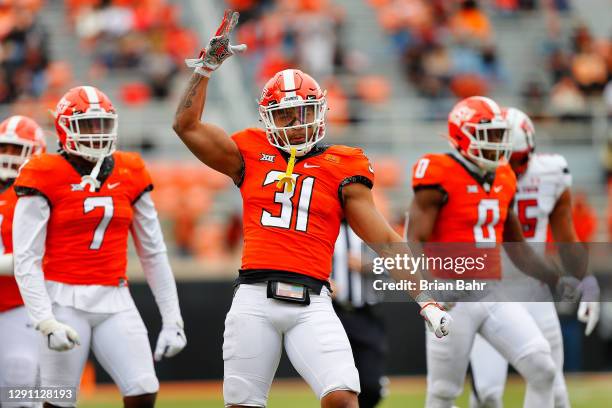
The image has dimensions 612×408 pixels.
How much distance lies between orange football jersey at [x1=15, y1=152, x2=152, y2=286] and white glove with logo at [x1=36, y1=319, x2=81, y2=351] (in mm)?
376

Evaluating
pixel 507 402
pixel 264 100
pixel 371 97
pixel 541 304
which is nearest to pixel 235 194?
pixel 371 97

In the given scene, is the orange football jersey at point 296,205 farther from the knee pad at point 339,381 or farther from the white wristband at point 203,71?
the knee pad at point 339,381

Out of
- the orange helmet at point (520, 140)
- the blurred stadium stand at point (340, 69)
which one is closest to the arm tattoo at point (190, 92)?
the orange helmet at point (520, 140)

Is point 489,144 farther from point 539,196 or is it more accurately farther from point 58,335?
point 58,335

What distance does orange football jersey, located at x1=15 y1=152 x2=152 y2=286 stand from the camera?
6.09 meters

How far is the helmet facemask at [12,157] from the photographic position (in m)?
6.91

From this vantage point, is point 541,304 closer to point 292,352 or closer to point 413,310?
point 292,352

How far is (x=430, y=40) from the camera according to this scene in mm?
17000

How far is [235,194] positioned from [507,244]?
26.4 ft

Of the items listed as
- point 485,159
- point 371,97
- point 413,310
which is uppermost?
point 371,97

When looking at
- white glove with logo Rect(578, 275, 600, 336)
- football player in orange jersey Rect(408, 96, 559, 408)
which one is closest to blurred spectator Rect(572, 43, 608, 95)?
white glove with logo Rect(578, 275, 600, 336)

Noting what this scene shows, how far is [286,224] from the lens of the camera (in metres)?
5.60

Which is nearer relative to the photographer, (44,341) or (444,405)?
(44,341)

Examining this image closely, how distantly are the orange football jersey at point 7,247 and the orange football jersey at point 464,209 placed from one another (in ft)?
7.82
